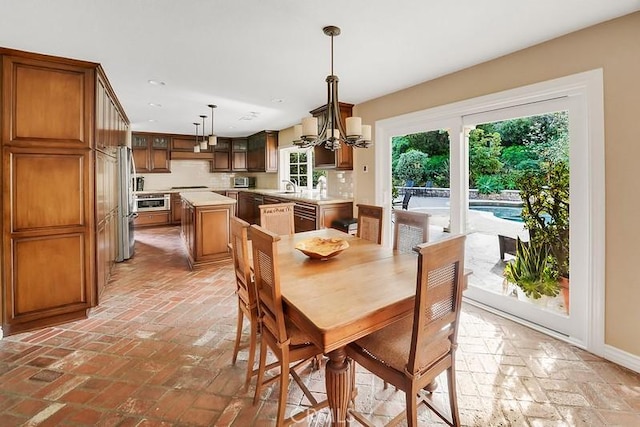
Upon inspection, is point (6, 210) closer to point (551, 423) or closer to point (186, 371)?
point (186, 371)

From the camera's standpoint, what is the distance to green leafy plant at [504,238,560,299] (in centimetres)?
261

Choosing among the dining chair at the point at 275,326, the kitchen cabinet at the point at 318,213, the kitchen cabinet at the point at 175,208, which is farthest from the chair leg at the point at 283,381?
the kitchen cabinet at the point at 175,208

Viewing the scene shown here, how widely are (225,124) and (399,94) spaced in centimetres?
373

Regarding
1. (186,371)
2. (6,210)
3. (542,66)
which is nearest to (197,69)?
(6,210)

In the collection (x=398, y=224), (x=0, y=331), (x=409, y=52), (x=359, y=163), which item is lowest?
(x=0, y=331)

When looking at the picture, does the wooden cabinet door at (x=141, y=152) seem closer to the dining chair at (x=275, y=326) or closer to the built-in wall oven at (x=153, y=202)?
the built-in wall oven at (x=153, y=202)

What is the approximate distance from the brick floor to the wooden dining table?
42cm

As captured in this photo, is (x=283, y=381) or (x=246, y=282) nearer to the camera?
(x=283, y=381)

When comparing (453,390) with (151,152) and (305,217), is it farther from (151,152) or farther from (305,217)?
(151,152)

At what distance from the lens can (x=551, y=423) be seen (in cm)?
160

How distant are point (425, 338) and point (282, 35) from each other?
2.29 meters

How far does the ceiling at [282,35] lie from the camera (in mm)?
1953

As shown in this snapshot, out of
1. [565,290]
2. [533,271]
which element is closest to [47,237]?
[533,271]

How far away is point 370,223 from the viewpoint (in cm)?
273
